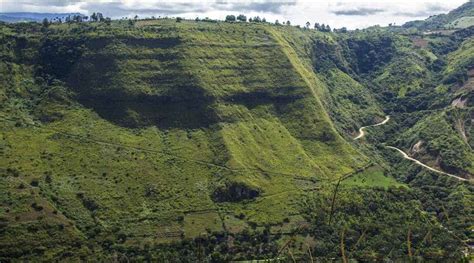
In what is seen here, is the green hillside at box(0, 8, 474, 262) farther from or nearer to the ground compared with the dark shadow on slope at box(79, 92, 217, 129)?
nearer to the ground

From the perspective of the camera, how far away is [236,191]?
172000 mm

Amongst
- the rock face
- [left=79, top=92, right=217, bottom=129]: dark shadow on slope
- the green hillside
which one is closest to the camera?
the green hillside

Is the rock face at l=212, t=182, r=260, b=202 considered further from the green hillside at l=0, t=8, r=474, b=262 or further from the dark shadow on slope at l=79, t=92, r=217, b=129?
the dark shadow on slope at l=79, t=92, r=217, b=129

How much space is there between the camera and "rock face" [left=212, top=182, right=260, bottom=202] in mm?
170875

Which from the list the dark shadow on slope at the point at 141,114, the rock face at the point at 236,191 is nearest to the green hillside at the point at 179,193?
the rock face at the point at 236,191

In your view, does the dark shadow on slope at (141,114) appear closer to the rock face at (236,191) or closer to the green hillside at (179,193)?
the green hillside at (179,193)

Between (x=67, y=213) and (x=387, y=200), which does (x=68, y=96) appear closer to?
(x=67, y=213)

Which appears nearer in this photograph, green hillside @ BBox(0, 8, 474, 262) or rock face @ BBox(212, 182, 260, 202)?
green hillside @ BBox(0, 8, 474, 262)

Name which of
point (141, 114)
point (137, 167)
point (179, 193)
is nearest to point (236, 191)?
point (179, 193)

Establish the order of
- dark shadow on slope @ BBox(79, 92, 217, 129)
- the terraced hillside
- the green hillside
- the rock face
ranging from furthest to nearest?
dark shadow on slope @ BBox(79, 92, 217, 129), the rock face, the terraced hillside, the green hillside

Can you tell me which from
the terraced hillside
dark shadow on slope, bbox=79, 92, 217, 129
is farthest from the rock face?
dark shadow on slope, bbox=79, 92, 217, 129

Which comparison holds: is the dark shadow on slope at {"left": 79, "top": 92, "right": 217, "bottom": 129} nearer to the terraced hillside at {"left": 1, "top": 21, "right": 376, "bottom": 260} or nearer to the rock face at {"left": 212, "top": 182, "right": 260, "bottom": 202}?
the terraced hillside at {"left": 1, "top": 21, "right": 376, "bottom": 260}

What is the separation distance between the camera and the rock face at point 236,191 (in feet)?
561

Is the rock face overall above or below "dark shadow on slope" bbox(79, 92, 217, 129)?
below
